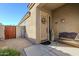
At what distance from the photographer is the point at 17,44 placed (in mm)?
2867

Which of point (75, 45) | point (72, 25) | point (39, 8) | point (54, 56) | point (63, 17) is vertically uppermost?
point (39, 8)

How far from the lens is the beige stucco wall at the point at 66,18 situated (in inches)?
114

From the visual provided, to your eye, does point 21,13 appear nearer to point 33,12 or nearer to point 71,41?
point 33,12

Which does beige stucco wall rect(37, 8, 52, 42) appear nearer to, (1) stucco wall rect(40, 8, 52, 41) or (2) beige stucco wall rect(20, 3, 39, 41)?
(1) stucco wall rect(40, 8, 52, 41)

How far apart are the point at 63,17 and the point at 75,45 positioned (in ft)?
2.27

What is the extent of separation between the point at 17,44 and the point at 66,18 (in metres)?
1.27

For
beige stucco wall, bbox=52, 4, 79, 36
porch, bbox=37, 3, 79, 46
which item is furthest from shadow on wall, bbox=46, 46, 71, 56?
beige stucco wall, bbox=52, 4, 79, 36

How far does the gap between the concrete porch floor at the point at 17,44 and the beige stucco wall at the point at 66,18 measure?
29.1 inches

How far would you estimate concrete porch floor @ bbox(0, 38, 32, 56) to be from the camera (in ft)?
9.17

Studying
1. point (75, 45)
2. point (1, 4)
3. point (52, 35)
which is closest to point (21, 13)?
point (1, 4)

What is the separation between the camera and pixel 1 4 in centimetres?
275

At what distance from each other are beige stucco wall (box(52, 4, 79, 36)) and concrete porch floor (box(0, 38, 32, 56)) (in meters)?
0.74

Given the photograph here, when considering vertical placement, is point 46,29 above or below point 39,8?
below

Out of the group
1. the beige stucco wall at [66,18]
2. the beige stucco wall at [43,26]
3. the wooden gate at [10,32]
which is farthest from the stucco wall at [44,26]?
the wooden gate at [10,32]
